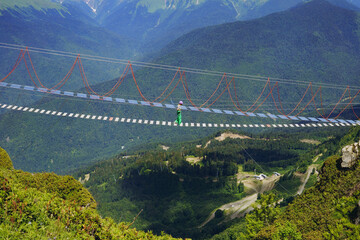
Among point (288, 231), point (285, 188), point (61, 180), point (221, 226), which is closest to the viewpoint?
point (288, 231)

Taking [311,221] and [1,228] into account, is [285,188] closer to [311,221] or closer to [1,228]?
[311,221]

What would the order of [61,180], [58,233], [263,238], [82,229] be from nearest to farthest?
1. [58,233]
2. [82,229]
3. [263,238]
4. [61,180]

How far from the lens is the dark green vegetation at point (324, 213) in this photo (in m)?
39.9

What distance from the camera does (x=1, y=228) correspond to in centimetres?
2367

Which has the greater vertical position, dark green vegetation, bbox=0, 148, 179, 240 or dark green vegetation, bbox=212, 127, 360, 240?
dark green vegetation, bbox=0, 148, 179, 240

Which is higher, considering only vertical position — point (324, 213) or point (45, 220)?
point (45, 220)

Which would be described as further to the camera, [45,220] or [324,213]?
[324,213]

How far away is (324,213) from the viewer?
48719mm

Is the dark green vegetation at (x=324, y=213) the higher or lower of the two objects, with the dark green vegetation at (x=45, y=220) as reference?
lower

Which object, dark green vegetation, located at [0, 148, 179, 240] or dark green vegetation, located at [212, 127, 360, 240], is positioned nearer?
dark green vegetation, located at [0, 148, 179, 240]

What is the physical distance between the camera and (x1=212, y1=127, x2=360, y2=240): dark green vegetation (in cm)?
3991

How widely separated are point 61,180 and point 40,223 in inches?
1191

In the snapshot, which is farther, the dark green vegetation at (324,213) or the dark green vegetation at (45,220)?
the dark green vegetation at (324,213)

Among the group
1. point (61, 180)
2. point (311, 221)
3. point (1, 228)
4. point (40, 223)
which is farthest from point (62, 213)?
point (311, 221)
